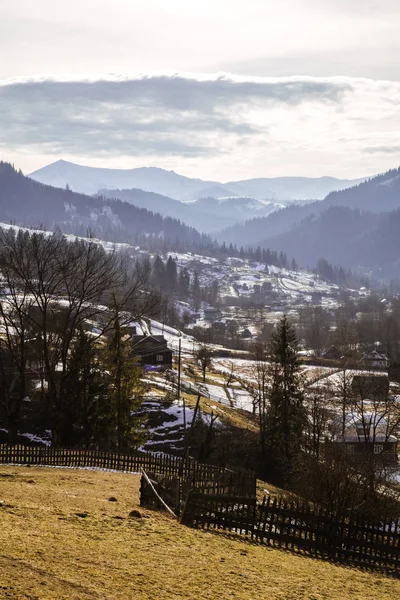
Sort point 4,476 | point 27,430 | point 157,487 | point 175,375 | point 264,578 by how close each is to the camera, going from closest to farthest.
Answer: point 264,578, point 157,487, point 4,476, point 27,430, point 175,375

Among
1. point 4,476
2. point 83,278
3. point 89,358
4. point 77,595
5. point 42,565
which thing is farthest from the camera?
point 89,358

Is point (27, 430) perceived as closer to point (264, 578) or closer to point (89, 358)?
point (89, 358)

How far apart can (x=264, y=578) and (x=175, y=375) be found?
255 feet

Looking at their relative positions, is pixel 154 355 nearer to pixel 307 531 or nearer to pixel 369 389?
pixel 369 389

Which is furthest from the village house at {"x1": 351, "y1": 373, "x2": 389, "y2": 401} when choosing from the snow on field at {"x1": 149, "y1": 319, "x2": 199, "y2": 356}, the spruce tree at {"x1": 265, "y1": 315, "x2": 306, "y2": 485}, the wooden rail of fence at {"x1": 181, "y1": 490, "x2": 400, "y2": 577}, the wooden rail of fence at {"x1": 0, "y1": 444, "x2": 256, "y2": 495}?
the snow on field at {"x1": 149, "y1": 319, "x2": 199, "y2": 356}

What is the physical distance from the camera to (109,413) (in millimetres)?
42312

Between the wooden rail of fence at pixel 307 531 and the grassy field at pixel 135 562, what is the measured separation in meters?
0.62

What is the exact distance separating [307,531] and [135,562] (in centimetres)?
648

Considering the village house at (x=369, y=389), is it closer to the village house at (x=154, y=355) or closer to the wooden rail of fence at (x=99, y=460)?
the village house at (x=154, y=355)

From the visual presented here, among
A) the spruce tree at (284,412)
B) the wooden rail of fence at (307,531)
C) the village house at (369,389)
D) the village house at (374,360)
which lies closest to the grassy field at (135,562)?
the wooden rail of fence at (307,531)

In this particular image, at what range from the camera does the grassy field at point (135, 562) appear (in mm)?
11086

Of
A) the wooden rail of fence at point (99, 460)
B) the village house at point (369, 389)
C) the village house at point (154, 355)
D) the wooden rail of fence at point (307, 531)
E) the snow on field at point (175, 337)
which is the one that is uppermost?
the snow on field at point (175, 337)

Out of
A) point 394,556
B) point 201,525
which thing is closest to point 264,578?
point 201,525

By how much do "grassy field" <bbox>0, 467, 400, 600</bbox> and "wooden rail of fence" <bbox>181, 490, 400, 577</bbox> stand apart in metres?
0.62
